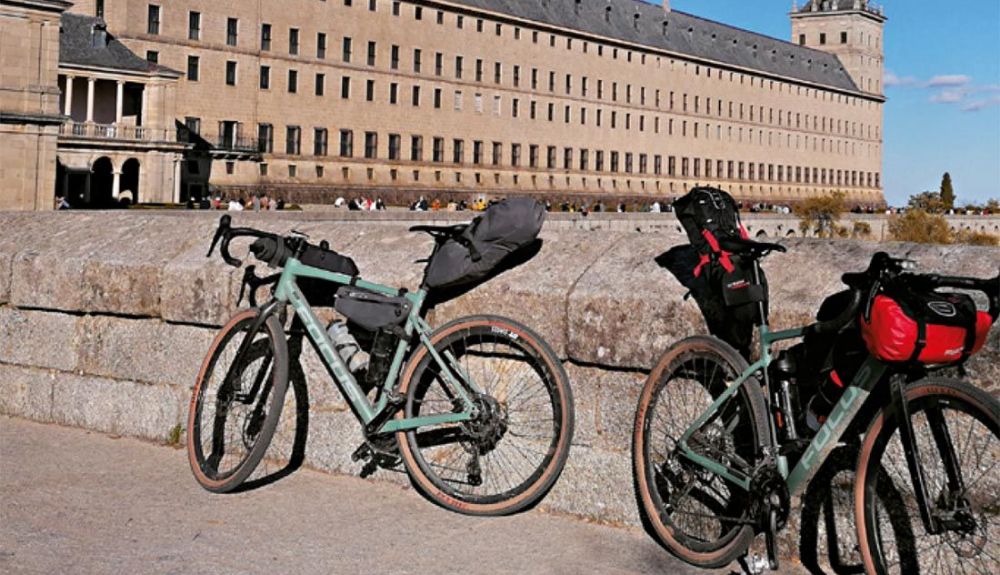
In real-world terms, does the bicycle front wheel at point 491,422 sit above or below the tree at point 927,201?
below

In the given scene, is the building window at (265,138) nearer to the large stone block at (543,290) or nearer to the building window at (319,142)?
the building window at (319,142)

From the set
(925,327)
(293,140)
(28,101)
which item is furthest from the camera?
(293,140)

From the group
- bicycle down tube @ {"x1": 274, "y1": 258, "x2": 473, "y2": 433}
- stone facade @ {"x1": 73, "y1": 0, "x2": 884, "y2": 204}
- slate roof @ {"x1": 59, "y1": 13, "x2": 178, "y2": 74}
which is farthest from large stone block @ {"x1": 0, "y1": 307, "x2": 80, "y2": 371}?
stone facade @ {"x1": 73, "y1": 0, "x2": 884, "y2": 204}

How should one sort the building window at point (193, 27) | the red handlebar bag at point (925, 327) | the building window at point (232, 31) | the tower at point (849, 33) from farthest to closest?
the tower at point (849, 33) → the building window at point (232, 31) → the building window at point (193, 27) → the red handlebar bag at point (925, 327)

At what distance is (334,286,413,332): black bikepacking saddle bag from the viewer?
16.6 ft

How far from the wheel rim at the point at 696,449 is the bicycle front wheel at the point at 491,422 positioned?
373mm

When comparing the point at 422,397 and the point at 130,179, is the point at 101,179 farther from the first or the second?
the point at 422,397

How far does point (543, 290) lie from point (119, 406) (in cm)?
251

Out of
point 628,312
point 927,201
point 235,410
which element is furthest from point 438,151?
point 628,312

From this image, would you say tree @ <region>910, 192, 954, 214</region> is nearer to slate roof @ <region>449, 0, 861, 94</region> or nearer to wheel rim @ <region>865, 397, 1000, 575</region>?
slate roof @ <region>449, 0, 861, 94</region>

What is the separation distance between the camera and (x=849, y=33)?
140 metres

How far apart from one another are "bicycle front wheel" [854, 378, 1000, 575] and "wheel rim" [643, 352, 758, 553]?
1.62ft

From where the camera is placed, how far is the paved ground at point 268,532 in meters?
4.30

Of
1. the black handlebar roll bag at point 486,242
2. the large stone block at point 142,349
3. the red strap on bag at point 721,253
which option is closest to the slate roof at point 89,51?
the large stone block at point 142,349
